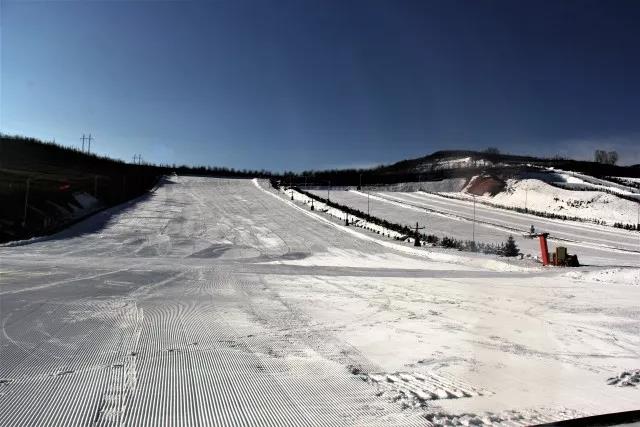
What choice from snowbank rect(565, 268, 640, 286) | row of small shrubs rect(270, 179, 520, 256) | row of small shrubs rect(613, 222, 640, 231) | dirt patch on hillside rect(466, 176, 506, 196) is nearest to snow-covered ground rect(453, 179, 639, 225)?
dirt patch on hillside rect(466, 176, 506, 196)

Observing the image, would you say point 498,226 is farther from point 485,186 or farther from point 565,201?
point 485,186

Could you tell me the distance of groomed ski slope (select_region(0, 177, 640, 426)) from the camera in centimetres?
452

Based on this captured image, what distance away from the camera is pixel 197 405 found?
14.8 feet

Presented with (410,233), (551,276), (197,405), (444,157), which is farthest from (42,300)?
(444,157)

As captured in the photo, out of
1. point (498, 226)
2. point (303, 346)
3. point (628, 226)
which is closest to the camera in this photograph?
point (303, 346)

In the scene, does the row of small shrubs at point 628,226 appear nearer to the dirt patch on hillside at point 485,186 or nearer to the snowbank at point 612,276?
the dirt patch on hillside at point 485,186

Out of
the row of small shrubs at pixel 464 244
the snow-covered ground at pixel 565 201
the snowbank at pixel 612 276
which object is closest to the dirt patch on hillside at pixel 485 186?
the snow-covered ground at pixel 565 201

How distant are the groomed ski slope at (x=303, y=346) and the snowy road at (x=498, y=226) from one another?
502 inches

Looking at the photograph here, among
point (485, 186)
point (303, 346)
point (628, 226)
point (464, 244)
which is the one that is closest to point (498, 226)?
→ point (628, 226)

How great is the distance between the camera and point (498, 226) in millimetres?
37969

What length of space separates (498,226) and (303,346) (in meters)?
33.9

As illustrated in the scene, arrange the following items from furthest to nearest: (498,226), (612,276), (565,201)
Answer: (565,201) → (498,226) → (612,276)

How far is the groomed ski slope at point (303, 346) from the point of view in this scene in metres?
4.52

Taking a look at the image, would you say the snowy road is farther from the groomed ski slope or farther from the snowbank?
the groomed ski slope
